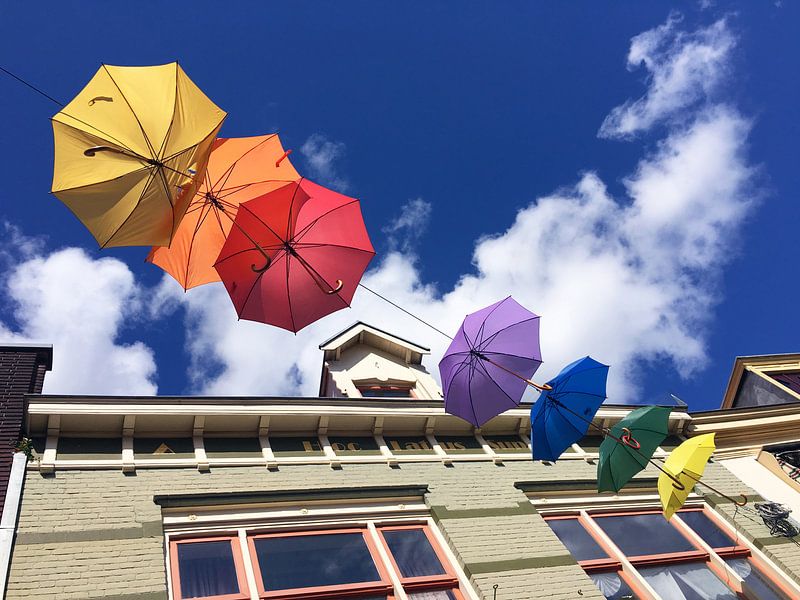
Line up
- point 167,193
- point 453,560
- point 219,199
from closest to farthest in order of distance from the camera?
point 167,193
point 219,199
point 453,560

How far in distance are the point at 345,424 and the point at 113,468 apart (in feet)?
12.6

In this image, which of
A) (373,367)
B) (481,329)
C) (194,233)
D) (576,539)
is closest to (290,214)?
(194,233)

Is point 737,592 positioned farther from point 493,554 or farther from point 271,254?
point 271,254

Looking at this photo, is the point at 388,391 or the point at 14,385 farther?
the point at 388,391

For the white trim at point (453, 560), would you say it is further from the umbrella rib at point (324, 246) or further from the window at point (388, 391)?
the window at point (388, 391)

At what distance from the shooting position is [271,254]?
27.8 ft

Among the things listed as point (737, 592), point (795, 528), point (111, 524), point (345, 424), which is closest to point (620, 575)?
point (737, 592)

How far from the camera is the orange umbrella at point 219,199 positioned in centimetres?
868

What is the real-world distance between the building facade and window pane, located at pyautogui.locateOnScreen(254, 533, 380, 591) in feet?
0.08

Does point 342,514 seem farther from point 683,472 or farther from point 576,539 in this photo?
point 683,472

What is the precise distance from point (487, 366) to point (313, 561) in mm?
3833

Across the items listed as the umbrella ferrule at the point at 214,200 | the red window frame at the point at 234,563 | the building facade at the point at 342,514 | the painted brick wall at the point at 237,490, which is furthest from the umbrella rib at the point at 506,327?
the red window frame at the point at 234,563

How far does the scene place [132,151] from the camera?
7.27 m

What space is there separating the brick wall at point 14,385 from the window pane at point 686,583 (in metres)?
9.38
